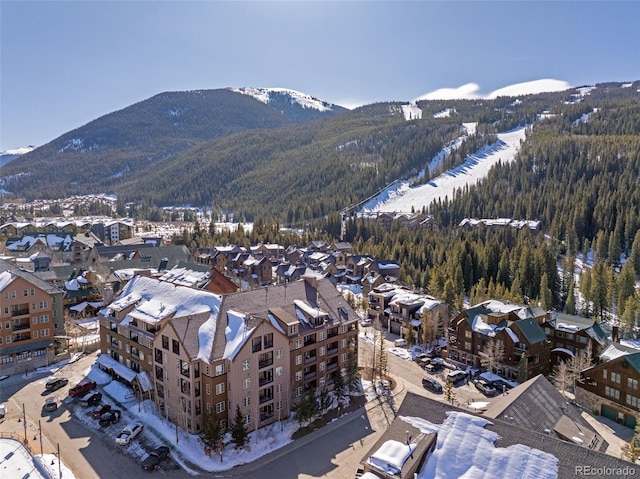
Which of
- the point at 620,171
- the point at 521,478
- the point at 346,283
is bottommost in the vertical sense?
the point at 346,283

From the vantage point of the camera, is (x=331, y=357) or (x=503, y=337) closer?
(x=331, y=357)

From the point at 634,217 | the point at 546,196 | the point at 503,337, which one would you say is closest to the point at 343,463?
the point at 503,337

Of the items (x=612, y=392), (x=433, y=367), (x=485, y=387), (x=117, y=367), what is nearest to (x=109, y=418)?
(x=117, y=367)

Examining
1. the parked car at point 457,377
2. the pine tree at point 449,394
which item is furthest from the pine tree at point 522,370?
the pine tree at point 449,394

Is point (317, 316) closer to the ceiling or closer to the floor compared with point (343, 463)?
closer to the ceiling

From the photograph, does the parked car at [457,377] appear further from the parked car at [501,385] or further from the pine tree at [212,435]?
the pine tree at [212,435]

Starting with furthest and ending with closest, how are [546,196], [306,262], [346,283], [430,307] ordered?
[546,196] → [306,262] → [346,283] → [430,307]

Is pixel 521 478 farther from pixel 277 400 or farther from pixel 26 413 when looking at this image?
pixel 26 413

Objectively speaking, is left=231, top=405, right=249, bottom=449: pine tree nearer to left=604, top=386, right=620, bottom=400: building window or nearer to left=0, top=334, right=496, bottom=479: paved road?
left=0, top=334, right=496, bottom=479: paved road
